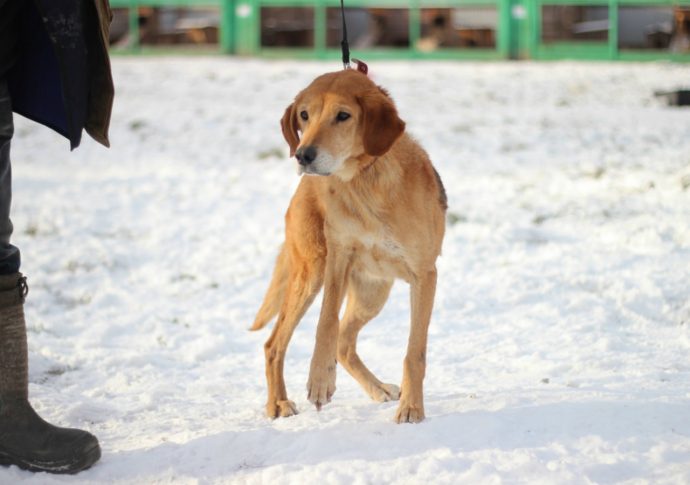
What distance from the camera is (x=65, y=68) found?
10.2 ft

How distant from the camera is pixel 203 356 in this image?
16.4 ft

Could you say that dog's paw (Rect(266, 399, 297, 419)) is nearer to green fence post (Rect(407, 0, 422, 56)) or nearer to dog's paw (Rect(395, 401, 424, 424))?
dog's paw (Rect(395, 401, 424, 424))

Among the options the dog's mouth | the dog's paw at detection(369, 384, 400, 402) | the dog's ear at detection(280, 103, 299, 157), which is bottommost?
the dog's paw at detection(369, 384, 400, 402)

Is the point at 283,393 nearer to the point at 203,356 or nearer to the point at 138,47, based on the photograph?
the point at 203,356

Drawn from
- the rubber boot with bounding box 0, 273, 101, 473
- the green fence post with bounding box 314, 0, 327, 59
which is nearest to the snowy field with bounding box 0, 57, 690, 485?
the rubber boot with bounding box 0, 273, 101, 473

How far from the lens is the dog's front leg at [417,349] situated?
11.5 feet

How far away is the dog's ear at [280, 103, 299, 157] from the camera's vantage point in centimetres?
371

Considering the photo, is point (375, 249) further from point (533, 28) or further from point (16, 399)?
point (533, 28)

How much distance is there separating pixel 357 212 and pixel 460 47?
13.7 meters

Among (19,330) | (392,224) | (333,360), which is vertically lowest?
(333,360)

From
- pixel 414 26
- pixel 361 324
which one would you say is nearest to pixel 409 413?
pixel 361 324

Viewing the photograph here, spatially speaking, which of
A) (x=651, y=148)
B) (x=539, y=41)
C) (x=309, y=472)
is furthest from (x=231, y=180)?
(x=539, y=41)

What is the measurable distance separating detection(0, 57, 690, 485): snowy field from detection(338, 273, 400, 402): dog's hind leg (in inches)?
4.8

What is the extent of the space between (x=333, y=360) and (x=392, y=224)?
0.58 m
